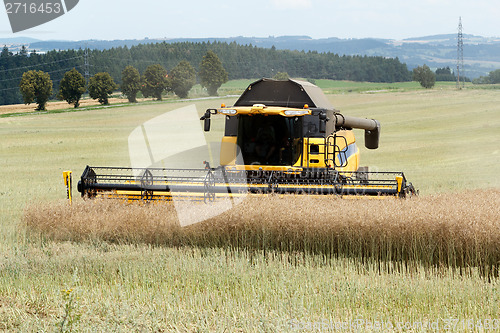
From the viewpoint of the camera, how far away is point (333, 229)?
779 centimetres

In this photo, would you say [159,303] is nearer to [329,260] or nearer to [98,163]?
[329,260]

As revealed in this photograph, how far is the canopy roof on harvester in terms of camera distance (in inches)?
412

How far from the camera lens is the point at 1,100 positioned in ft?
346

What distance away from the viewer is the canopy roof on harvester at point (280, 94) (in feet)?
34.3

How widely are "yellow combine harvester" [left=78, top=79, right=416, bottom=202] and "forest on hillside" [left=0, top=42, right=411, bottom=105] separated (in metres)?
78.0

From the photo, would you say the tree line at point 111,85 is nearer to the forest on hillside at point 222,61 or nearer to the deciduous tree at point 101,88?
the deciduous tree at point 101,88

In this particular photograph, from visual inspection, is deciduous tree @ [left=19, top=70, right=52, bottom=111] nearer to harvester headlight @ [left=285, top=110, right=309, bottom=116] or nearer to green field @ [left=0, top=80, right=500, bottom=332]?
green field @ [left=0, top=80, right=500, bottom=332]

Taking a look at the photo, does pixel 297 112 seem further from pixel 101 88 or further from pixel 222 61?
pixel 222 61

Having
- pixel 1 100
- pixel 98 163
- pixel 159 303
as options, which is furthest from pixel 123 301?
pixel 1 100

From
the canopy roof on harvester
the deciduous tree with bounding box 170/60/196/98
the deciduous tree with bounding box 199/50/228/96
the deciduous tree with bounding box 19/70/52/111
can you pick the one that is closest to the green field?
the canopy roof on harvester

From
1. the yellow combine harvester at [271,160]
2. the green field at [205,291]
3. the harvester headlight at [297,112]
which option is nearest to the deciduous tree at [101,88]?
the green field at [205,291]

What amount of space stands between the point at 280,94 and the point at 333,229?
3.47 meters

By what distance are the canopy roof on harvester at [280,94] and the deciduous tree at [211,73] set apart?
6940 centimetres

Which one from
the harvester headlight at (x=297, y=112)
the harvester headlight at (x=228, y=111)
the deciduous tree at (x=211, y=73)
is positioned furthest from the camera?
the deciduous tree at (x=211, y=73)
